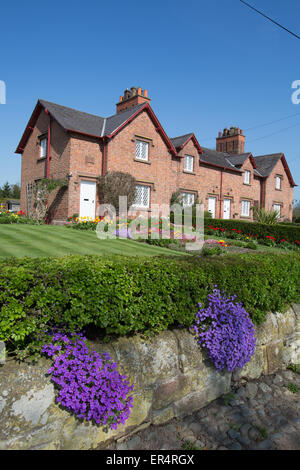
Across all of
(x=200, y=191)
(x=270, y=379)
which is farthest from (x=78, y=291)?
(x=200, y=191)

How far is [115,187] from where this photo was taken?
18797 mm

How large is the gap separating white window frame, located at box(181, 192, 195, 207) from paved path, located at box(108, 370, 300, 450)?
1944 centimetres

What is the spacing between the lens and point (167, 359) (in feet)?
13.6

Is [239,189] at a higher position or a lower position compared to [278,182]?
lower

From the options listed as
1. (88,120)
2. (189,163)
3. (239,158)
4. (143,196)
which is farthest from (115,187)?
(239,158)

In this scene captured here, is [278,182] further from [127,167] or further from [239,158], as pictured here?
[127,167]

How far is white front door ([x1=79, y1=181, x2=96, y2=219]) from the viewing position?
61.1 ft

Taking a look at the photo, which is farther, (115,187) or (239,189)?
(239,189)

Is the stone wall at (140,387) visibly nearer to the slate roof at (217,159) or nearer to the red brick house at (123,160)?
the red brick house at (123,160)

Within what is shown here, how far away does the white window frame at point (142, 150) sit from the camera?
814 inches

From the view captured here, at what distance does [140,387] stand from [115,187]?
15855mm

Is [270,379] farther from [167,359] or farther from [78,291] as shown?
[78,291]

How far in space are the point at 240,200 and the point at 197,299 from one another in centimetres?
2607

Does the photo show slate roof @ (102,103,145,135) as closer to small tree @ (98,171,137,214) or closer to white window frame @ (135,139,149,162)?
white window frame @ (135,139,149,162)
